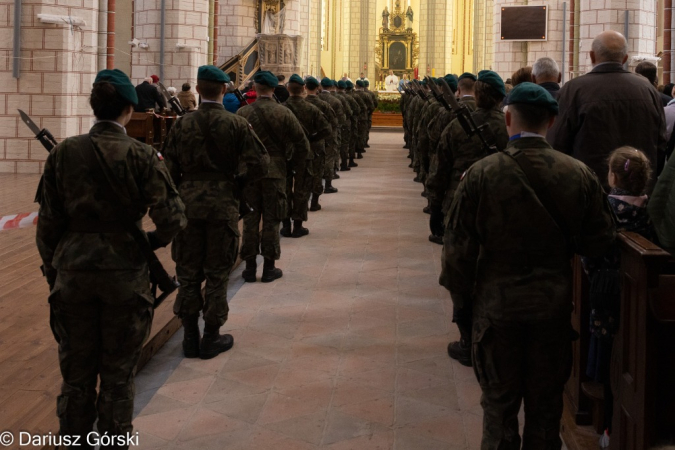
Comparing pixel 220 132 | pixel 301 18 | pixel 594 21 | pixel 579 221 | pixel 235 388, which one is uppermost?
pixel 301 18

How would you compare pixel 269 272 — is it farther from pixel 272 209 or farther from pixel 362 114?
pixel 362 114

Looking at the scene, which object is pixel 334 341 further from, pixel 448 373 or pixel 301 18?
pixel 301 18

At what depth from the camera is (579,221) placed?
3.19 m

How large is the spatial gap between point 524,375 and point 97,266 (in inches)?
72.8

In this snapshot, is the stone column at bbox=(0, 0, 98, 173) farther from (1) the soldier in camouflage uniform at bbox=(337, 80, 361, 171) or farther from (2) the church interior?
(1) the soldier in camouflage uniform at bbox=(337, 80, 361, 171)

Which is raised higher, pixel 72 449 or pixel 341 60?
pixel 341 60

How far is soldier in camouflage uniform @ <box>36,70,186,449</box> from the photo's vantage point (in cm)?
342

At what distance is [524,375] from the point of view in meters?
3.26

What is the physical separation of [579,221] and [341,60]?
38.1 meters

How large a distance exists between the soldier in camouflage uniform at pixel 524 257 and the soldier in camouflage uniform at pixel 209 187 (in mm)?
2293

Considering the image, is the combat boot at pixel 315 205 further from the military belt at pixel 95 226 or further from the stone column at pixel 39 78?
the military belt at pixel 95 226

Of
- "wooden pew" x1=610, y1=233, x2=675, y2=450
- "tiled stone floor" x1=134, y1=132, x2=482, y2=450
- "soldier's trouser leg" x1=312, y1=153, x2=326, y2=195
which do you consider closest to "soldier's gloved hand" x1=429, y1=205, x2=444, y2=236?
"tiled stone floor" x1=134, y1=132, x2=482, y2=450

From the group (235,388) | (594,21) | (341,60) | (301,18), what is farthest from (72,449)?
(341,60)

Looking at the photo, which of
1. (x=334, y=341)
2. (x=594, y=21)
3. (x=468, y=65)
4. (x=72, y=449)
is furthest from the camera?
(x=468, y=65)
